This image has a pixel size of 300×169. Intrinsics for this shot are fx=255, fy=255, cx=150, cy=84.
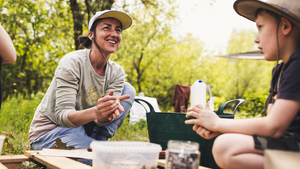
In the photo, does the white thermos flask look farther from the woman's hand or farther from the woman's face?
the woman's hand

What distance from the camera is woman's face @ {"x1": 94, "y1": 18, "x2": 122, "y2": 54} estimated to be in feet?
6.91

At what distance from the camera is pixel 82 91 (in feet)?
6.86

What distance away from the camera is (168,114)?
5.89ft

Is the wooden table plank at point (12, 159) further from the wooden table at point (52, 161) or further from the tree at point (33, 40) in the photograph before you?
the tree at point (33, 40)

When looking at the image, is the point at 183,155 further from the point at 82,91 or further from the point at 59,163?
the point at 82,91

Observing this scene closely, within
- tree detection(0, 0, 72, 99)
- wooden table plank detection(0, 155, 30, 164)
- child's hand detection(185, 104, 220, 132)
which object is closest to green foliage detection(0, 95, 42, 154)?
wooden table plank detection(0, 155, 30, 164)

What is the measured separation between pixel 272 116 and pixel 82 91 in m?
1.52

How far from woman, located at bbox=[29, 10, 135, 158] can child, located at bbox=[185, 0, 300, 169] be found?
94 cm

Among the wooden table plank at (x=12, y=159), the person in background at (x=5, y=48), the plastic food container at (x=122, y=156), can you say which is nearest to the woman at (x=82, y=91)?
the wooden table plank at (x=12, y=159)

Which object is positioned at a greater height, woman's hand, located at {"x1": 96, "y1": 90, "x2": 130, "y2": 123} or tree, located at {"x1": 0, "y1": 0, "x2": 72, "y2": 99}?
tree, located at {"x1": 0, "y1": 0, "x2": 72, "y2": 99}

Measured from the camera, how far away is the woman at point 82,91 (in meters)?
1.87

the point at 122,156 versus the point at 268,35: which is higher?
the point at 268,35

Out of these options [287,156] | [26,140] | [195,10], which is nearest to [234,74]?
[195,10]

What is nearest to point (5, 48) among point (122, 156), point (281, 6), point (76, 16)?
point (122, 156)
